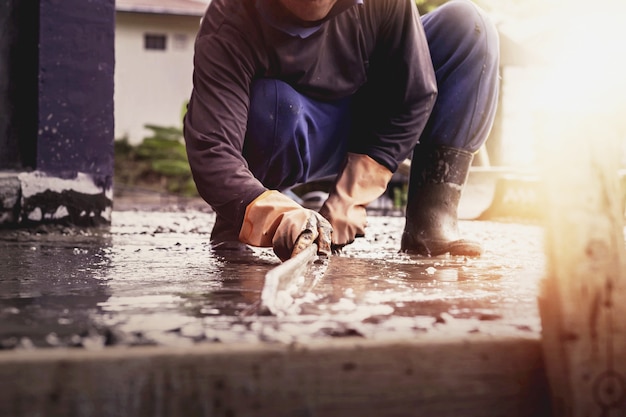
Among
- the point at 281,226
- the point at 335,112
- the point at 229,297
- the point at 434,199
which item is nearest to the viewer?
the point at 229,297

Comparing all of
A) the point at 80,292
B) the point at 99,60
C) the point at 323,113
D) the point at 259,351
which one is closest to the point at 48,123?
the point at 99,60

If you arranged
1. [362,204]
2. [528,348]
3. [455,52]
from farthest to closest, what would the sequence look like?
[455,52], [362,204], [528,348]

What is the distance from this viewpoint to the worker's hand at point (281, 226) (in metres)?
2.16

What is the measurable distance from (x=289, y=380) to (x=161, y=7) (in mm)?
19881

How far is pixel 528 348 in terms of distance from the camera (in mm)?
1349

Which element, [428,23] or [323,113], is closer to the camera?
[323,113]

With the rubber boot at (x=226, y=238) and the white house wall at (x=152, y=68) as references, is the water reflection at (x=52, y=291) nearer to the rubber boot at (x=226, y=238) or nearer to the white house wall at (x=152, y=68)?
the rubber boot at (x=226, y=238)

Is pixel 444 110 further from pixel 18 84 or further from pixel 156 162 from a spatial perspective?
pixel 156 162

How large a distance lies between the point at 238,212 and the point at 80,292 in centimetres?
65

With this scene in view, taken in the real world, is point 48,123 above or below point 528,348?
above

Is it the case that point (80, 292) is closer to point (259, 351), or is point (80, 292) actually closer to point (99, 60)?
point (259, 351)

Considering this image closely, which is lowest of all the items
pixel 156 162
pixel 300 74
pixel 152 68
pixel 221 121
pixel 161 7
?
pixel 156 162

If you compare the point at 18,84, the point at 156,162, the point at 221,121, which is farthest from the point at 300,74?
the point at 156,162

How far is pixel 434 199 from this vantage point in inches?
117
